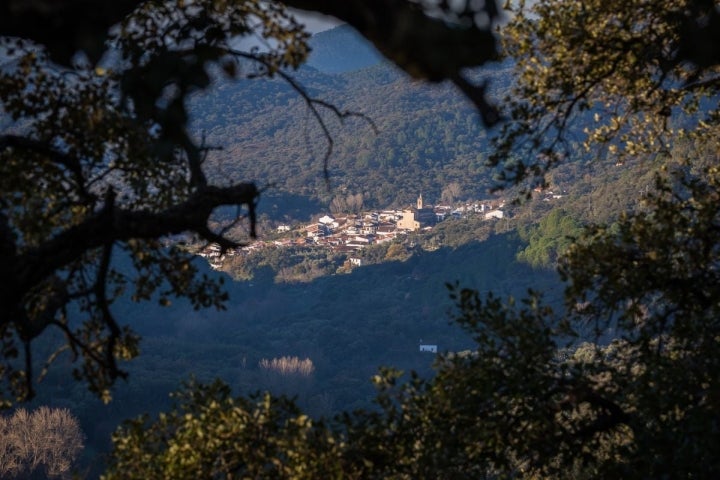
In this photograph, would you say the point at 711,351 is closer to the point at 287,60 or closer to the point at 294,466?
the point at 294,466

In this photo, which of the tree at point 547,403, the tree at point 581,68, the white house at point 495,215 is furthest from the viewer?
the white house at point 495,215

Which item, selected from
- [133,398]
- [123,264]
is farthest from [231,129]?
[133,398]

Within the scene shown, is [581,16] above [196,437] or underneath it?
above

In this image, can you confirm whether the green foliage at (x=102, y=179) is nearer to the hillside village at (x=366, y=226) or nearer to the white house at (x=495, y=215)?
the hillside village at (x=366, y=226)

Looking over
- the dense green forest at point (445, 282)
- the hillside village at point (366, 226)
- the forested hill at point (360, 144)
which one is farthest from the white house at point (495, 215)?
the dense green forest at point (445, 282)

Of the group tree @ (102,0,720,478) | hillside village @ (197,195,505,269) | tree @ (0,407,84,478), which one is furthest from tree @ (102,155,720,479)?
hillside village @ (197,195,505,269)

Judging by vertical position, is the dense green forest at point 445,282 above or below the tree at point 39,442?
above
